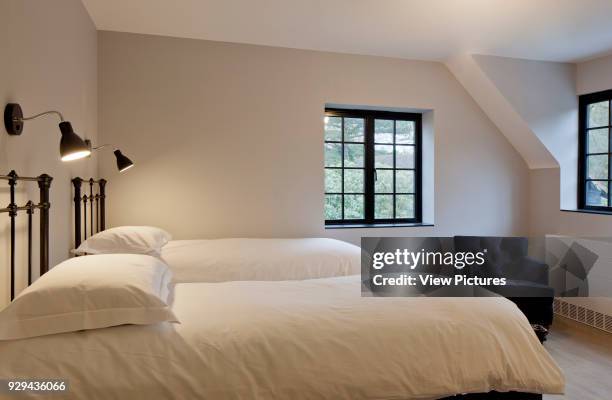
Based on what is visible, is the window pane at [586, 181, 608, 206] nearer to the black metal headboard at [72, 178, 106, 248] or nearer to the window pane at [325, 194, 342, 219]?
the window pane at [325, 194, 342, 219]

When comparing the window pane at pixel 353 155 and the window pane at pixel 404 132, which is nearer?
the window pane at pixel 353 155

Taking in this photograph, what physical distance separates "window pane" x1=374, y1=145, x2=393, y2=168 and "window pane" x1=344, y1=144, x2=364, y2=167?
0.16 metres

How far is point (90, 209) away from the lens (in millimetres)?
2977

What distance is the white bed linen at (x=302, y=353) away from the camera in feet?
4.06

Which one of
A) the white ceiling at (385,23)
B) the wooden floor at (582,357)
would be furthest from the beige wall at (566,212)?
the wooden floor at (582,357)

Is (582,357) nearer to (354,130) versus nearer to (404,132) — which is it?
(404,132)

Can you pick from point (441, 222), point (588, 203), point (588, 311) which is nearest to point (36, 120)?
point (441, 222)

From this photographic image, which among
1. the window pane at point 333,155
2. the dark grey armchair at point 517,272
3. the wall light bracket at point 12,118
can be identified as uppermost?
the window pane at point 333,155

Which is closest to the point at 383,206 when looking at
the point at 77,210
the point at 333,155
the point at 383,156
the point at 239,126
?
the point at 383,156

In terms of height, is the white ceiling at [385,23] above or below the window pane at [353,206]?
above

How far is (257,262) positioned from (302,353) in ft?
4.50

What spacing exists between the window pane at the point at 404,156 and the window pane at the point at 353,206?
552mm

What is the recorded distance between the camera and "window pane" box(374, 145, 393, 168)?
4.20 m

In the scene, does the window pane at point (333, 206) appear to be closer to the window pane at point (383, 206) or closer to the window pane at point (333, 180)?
the window pane at point (333, 180)
